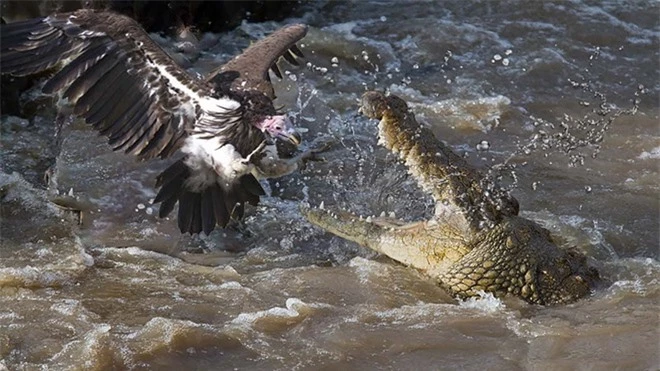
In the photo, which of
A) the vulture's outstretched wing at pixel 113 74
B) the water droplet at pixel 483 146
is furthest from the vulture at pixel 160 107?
the water droplet at pixel 483 146

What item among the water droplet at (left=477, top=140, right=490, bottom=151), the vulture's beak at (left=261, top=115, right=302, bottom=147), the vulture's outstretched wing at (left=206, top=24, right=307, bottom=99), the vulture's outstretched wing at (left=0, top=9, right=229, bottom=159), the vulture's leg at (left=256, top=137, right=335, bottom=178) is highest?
the vulture's outstretched wing at (left=0, top=9, right=229, bottom=159)

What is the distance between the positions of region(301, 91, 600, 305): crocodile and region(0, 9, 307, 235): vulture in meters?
0.88

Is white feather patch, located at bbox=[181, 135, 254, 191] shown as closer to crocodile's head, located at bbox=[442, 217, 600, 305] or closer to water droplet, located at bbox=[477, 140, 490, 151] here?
crocodile's head, located at bbox=[442, 217, 600, 305]

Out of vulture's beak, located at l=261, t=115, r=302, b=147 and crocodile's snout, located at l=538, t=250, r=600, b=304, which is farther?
vulture's beak, located at l=261, t=115, r=302, b=147

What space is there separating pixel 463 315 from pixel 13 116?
3.52 meters

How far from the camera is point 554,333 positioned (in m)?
4.46

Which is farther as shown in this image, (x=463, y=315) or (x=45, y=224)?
(x=45, y=224)

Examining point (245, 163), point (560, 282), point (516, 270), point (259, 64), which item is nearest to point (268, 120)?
point (245, 163)

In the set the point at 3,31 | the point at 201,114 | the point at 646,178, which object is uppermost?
the point at 3,31

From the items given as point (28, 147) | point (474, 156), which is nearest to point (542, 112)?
point (474, 156)

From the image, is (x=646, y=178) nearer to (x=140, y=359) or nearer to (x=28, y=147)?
(x=140, y=359)

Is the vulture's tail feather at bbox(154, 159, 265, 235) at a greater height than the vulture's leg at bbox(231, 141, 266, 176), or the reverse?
the vulture's leg at bbox(231, 141, 266, 176)

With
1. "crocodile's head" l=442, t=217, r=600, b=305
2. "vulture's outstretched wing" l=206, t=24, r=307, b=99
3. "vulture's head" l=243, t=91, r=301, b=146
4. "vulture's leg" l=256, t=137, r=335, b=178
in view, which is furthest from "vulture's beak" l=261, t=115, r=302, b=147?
"crocodile's head" l=442, t=217, r=600, b=305

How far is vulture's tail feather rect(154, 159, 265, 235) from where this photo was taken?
536 centimetres
